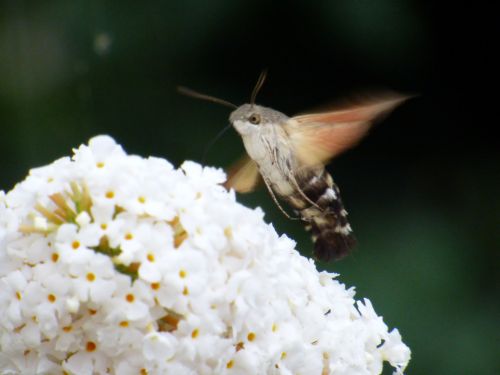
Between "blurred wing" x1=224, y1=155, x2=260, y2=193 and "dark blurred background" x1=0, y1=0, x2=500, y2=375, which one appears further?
"dark blurred background" x1=0, y1=0, x2=500, y2=375

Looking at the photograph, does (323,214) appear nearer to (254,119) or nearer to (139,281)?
(254,119)

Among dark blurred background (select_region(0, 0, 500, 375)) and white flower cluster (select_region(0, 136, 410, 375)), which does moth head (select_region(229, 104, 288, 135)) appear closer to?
white flower cluster (select_region(0, 136, 410, 375))

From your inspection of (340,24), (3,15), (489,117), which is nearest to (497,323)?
(489,117)

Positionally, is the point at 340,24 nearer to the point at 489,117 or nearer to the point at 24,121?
the point at 489,117

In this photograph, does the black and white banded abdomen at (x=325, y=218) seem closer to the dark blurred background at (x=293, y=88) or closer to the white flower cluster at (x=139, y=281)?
the white flower cluster at (x=139, y=281)

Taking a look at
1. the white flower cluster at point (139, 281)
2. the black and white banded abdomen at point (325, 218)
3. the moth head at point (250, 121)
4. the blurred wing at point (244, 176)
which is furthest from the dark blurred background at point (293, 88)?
the white flower cluster at point (139, 281)

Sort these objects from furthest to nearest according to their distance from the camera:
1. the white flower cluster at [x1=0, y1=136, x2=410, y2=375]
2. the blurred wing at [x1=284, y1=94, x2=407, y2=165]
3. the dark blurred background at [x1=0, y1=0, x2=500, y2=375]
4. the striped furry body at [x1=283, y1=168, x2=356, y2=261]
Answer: the dark blurred background at [x1=0, y1=0, x2=500, y2=375], the striped furry body at [x1=283, y1=168, x2=356, y2=261], the blurred wing at [x1=284, y1=94, x2=407, y2=165], the white flower cluster at [x1=0, y1=136, x2=410, y2=375]

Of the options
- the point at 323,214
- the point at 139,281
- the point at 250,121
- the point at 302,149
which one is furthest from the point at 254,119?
the point at 139,281

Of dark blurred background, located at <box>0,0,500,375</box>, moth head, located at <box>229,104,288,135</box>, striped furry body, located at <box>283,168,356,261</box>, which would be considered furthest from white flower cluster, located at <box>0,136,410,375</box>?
dark blurred background, located at <box>0,0,500,375</box>
